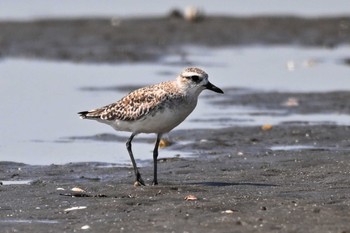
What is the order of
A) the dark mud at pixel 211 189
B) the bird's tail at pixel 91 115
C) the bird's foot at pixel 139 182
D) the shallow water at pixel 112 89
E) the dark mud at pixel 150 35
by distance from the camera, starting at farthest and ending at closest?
the dark mud at pixel 150 35 → the shallow water at pixel 112 89 → the bird's tail at pixel 91 115 → the bird's foot at pixel 139 182 → the dark mud at pixel 211 189

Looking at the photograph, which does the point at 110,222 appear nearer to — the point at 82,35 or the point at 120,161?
the point at 120,161

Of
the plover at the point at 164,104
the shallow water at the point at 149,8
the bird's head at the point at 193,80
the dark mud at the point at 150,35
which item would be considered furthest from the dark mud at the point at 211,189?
the shallow water at the point at 149,8

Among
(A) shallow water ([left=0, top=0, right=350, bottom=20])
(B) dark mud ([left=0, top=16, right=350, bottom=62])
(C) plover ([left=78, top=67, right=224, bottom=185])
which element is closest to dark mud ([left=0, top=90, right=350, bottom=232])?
(C) plover ([left=78, top=67, right=224, bottom=185])

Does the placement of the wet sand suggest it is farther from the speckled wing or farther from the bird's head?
the bird's head

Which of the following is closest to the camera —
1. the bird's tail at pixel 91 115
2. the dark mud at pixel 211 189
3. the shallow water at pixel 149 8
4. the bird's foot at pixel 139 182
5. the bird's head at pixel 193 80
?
the dark mud at pixel 211 189

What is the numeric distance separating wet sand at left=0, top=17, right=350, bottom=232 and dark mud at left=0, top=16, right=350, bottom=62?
558 cm

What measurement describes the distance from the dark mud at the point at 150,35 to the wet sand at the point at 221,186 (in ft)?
18.3

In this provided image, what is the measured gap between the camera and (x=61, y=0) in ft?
104

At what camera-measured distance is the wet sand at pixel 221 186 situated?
10.2 meters

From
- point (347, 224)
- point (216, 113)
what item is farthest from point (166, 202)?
point (216, 113)

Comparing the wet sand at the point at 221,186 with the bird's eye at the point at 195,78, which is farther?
the bird's eye at the point at 195,78

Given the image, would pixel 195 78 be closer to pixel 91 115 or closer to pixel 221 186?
pixel 221 186

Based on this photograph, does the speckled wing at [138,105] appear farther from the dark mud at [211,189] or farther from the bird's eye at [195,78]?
the dark mud at [211,189]

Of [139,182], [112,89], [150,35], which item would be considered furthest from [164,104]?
[150,35]
